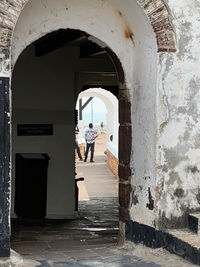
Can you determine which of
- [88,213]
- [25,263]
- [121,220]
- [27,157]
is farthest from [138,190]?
[88,213]

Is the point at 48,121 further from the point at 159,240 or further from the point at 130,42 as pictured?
the point at 159,240

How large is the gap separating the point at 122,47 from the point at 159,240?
6.94ft

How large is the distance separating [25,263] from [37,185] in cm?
→ 543

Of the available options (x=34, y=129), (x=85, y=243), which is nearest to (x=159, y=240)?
(x=85, y=243)

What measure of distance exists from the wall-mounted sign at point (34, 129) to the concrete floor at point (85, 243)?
165 cm

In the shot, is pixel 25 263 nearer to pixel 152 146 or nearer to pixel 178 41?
pixel 152 146

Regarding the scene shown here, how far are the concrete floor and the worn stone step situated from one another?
38cm

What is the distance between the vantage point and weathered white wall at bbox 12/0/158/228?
19.1 ft

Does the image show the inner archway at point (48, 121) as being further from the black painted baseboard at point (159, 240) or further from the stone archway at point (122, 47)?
the black painted baseboard at point (159, 240)

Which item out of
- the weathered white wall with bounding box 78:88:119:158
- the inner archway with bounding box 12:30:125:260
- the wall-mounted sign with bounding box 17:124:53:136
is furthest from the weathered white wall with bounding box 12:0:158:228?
the weathered white wall with bounding box 78:88:119:158

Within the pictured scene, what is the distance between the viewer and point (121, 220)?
21.2ft

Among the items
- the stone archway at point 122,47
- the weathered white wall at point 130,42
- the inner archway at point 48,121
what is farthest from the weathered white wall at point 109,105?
the weathered white wall at point 130,42

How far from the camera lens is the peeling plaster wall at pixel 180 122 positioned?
5.77 metres

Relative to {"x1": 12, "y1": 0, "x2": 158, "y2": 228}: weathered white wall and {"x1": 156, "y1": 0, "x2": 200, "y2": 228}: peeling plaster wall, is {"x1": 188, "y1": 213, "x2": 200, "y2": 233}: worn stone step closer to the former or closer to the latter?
{"x1": 156, "y1": 0, "x2": 200, "y2": 228}: peeling plaster wall
